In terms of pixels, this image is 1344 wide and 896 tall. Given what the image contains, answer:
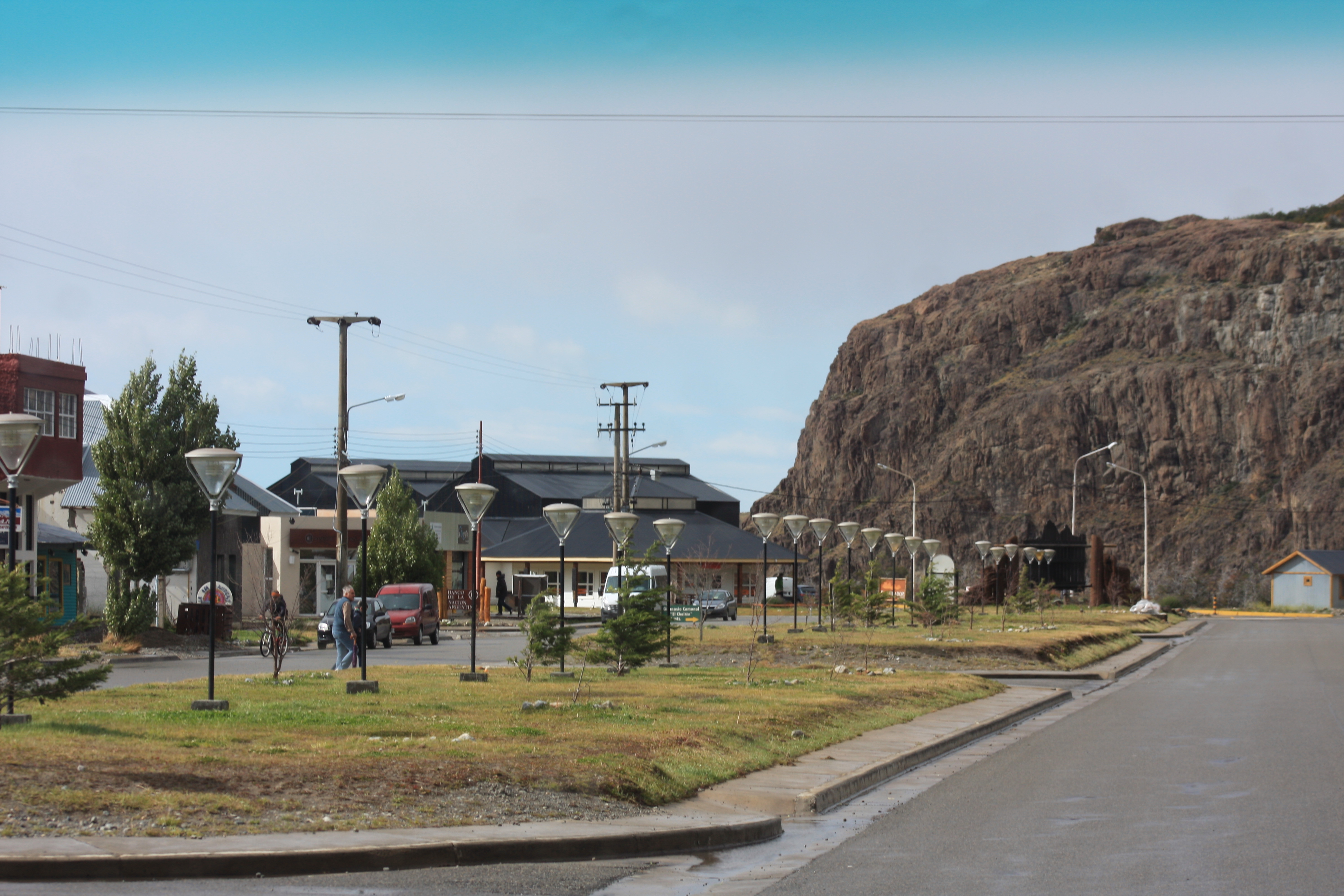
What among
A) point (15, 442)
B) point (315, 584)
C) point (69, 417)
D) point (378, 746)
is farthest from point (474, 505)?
point (315, 584)

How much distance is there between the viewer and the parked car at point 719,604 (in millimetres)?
56562

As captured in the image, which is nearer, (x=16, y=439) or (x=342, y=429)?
(x=16, y=439)

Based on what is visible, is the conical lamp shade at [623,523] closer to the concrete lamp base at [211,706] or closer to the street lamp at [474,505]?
the street lamp at [474,505]

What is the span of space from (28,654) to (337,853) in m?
6.08

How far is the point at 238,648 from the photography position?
35531 mm

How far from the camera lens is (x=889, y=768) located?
1399 cm

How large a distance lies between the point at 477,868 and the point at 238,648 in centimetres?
2863

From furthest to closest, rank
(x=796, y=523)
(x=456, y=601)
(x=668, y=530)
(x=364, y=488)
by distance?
1. (x=456, y=601)
2. (x=796, y=523)
3. (x=668, y=530)
4. (x=364, y=488)

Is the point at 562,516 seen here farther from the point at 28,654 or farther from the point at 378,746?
the point at 28,654

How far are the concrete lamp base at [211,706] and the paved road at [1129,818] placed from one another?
8.62 meters

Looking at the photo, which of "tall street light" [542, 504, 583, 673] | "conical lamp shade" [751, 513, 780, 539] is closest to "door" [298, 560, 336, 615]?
"conical lamp shade" [751, 513, 780, 539]

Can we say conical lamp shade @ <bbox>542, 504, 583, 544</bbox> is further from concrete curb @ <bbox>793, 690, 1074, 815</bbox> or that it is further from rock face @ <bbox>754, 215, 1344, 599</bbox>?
rock face @ <bbox>754, 215, 1344, 599</bbox>

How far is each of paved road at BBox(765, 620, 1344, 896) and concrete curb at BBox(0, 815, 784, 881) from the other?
1.37 metres

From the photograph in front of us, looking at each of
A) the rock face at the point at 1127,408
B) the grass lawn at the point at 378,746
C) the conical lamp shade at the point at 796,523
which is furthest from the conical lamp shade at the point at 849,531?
the rock face at the point at 1127,408
